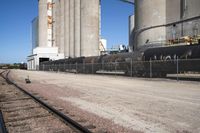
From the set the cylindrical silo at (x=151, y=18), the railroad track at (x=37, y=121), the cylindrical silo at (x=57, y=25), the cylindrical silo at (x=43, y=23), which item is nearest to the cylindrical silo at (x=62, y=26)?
the cylindrical silo at (x=57, y=25)

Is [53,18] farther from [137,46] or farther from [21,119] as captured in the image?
[21,119]

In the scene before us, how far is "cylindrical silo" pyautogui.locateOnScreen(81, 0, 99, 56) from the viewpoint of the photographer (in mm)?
74750

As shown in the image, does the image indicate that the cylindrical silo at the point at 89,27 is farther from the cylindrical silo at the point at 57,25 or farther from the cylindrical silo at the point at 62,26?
the cylindrical silo at the point at 57,25

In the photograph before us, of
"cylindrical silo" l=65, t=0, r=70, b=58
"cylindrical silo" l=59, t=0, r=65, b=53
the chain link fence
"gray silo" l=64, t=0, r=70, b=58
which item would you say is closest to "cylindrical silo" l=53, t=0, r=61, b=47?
"cylindrical silo" l=59, t=0, r=65, b=53

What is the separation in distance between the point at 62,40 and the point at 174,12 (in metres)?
51.1

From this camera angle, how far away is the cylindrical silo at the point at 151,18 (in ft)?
169

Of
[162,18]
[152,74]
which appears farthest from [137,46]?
[152,74]

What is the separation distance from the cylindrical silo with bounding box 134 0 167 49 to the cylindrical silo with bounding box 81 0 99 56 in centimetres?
2199

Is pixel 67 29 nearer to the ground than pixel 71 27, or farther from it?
nearer to the ground

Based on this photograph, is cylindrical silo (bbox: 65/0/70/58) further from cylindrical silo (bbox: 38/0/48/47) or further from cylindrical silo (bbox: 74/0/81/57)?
cylindrical silo (bbox: 38/0/48/47)

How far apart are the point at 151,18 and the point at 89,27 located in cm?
2608

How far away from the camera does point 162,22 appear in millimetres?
51875

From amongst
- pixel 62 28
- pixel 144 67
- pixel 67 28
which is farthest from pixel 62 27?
pixel 144 67

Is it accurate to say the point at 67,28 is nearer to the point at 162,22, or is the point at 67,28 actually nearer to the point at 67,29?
the point at 67,29
